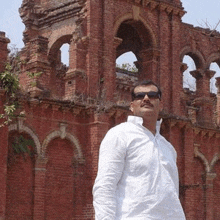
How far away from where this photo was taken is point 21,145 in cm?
2019

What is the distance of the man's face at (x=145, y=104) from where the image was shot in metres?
4.78

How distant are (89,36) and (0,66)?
12.7ft

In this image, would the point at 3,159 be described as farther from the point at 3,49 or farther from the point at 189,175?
the point at 189,175

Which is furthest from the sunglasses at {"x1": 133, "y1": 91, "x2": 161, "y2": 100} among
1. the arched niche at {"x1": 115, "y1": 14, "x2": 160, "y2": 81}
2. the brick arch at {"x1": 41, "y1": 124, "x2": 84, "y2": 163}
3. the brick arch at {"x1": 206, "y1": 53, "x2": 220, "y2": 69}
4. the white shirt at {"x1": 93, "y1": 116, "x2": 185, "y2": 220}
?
the brick arch at {"x1": 206, "y1": 53, "x2": 220, "y2": 69}

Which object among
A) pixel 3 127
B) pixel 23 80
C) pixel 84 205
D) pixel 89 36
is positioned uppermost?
pixel 89 36

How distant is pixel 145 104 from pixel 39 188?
16072 millimetres

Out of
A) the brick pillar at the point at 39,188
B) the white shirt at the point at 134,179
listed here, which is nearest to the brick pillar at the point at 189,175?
the brick pillar at the point at 39,188

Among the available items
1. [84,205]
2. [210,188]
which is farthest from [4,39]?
[210,188]

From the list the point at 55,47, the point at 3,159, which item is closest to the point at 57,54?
the point at 55,47

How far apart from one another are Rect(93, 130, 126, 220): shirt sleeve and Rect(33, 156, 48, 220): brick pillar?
634 inches

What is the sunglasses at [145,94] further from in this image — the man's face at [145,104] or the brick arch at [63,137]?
the brick arch at [63,137]

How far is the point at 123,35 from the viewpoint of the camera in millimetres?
25734

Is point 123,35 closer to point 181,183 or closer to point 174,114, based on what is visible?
point 174,114

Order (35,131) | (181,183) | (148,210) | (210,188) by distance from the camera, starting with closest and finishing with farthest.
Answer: (148,210) < (35,131) < (181,183) < (210,188)
